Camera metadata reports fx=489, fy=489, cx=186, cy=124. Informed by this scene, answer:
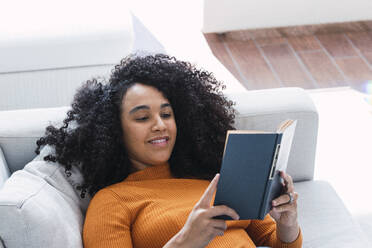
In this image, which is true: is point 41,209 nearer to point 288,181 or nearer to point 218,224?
point 218,224

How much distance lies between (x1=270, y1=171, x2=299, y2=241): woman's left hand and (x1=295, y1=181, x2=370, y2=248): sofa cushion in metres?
0.21

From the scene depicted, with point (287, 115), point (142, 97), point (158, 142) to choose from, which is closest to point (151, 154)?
point (158, 142)

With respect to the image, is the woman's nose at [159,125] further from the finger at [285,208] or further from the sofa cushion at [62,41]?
the sofa cushion at [62,41]

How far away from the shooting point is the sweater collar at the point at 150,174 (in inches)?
58.8

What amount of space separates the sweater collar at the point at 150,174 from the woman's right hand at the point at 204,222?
383mm

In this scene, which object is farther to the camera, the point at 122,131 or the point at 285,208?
the point at 122,131

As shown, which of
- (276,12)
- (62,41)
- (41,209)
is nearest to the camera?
(41,209)

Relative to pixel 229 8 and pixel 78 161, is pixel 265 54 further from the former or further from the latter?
pixel 78 161

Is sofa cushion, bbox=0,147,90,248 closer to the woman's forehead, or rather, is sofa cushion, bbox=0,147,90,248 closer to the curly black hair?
the curly black hair

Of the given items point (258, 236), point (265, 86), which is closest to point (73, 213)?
point (258, 236)

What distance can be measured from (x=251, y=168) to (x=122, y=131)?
0.56 metres

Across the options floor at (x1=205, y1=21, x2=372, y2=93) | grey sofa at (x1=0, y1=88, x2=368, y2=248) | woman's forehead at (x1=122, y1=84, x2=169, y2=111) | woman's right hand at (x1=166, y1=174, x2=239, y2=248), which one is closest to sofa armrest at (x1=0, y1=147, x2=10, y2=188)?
grey sofa at (x1=0, y1=88, x2=368, y2=248)

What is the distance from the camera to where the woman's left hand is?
48.4 inches

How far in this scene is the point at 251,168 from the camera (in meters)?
1.09
